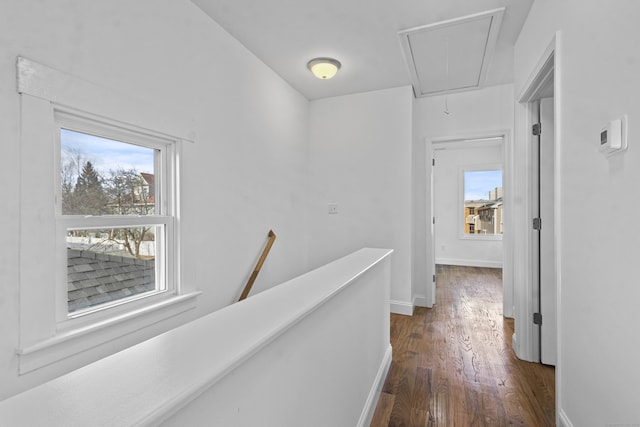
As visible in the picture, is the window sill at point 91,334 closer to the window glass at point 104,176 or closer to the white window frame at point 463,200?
the window glass at point 104,176

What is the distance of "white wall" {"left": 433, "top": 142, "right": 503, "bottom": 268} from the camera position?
6105mm

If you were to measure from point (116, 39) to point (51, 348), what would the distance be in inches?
60.8

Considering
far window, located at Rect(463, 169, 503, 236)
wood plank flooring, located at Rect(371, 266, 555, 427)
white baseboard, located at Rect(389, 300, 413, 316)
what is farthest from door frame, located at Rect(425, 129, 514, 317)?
far window, located at Rect(463, 169, 503, 236)

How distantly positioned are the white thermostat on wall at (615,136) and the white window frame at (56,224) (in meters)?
2.16

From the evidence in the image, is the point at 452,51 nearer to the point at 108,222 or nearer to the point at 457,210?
the point at 108,222

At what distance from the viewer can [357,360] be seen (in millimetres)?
1519

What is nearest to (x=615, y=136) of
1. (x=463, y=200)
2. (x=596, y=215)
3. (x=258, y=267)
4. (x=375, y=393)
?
(x=596, y=215)

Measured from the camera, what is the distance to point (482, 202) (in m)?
6.25

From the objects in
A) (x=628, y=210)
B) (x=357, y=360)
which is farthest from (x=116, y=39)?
(x=628, y=210)

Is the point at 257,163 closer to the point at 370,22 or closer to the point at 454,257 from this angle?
the point at 370,22

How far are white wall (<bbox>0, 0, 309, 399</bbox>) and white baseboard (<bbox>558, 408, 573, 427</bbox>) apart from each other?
2.18m

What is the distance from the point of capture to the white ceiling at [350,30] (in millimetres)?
2195

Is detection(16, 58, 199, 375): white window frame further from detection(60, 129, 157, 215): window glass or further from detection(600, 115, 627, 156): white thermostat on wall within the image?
detection(600, 115, 627, 156): white thermostat on wall

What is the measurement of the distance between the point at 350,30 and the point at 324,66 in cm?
45
